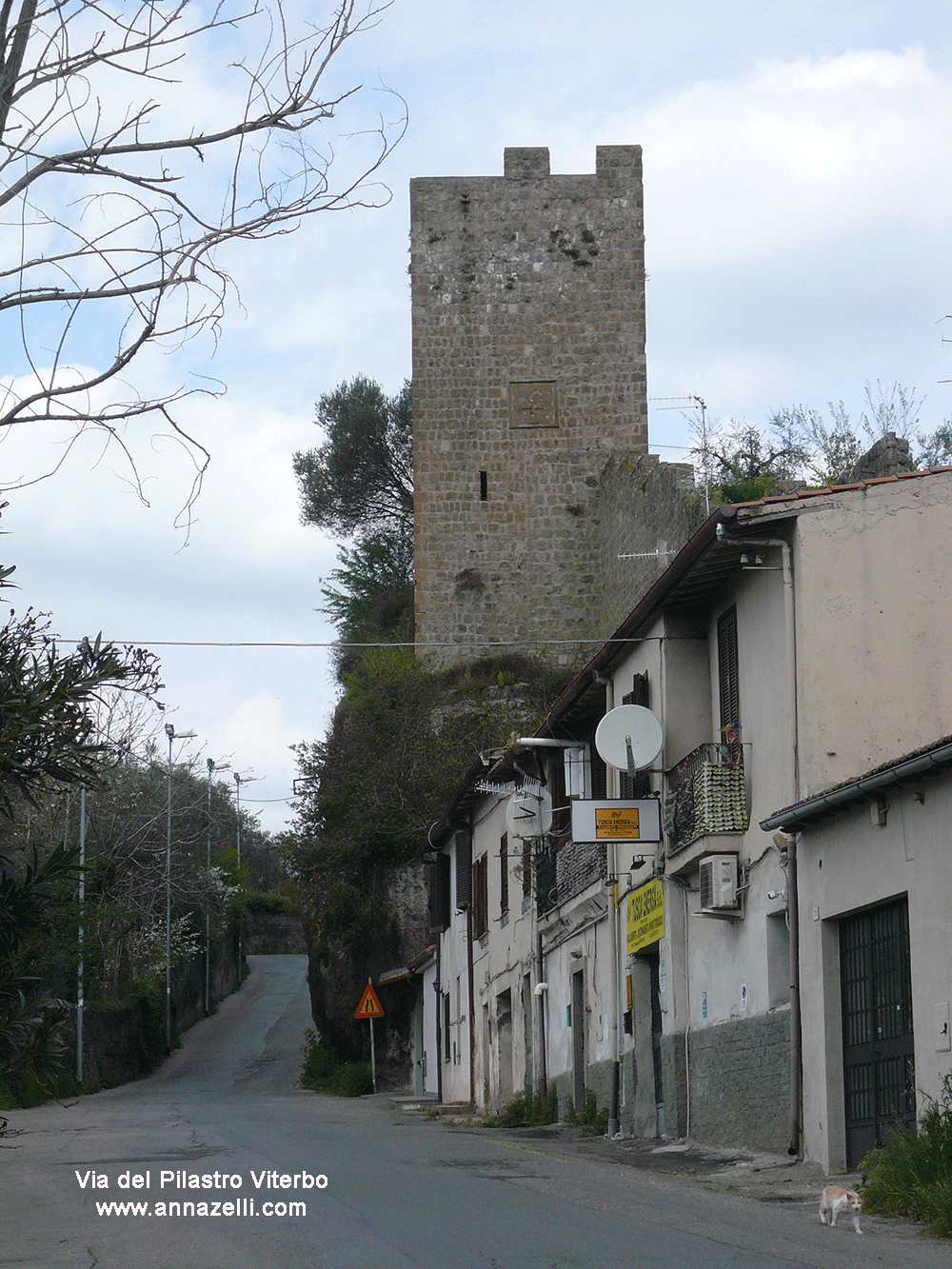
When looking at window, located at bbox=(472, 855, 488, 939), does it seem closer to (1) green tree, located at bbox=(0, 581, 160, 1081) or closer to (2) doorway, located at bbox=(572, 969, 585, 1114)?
(2) doorway, located at bbox=(572, 969, 585, 1114)

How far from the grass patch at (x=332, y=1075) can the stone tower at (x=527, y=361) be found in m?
10.3

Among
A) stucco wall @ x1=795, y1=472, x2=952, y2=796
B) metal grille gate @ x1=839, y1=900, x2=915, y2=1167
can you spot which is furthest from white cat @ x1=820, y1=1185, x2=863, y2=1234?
stucco wall @ x1=795, y1=472, x2=952, y2=796

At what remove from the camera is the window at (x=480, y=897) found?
28953 millimetres

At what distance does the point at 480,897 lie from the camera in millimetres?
29594

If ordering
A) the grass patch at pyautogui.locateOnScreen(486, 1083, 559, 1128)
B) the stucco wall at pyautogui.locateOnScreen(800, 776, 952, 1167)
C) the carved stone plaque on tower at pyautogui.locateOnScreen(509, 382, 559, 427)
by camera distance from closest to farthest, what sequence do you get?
1. the stucco wall at pyautogui.locateOnScreen(800, 776, 952, 1167)
2. the grass patch at pyautogui.locateOnScreen(486, 1083, 559, 1128)
3. the carved stone plaque on tower at pyautogui.locateOnScreen(509, 382, 559, 427)

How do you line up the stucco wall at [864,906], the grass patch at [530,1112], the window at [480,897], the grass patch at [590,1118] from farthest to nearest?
the window at [480,897]
the grass patch at [530,1112]
the grass patch at [590,1118]
the stucco wall at [864,906]

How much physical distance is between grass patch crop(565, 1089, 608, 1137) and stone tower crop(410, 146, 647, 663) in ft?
58.6

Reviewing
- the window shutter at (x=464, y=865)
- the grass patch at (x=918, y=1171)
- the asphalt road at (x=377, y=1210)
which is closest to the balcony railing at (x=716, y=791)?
the asphalt road at (x=377, y=1210)

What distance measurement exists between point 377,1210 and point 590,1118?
10.6 m

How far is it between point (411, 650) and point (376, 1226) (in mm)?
29183

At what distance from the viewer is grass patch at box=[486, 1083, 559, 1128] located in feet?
72.4

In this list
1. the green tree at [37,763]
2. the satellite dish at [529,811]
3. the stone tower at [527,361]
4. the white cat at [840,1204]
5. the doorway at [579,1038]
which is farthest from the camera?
the stone tower at [527,361]

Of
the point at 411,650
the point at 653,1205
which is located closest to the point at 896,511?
the point at 653,1205

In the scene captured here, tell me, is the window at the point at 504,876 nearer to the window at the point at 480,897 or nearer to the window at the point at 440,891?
the window at the point at 480,897
